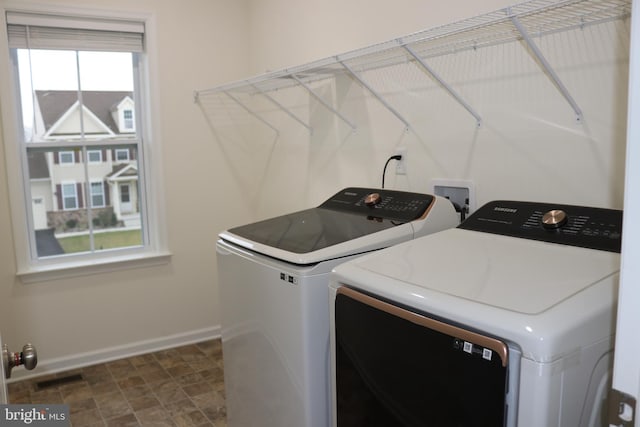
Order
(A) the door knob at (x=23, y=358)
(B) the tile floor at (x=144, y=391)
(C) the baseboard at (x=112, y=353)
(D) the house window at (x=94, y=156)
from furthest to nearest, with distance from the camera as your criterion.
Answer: (D) the house window at (x=94, y=156) < (C) the baseboard at (x=112, y=353) < (B) the tile floor at (x=144, y=391) < (A) the door knob at (x=23, y=358)

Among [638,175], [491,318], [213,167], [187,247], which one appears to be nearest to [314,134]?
[213,167]

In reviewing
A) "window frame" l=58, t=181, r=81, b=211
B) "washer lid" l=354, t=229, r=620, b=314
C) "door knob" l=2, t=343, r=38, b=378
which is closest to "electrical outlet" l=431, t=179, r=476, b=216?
"washer lid" l=354, t=229, r=620, b=314

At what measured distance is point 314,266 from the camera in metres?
1.55

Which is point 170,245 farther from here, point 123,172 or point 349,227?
point 349,227

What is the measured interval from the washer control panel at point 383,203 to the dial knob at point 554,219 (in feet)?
1.48

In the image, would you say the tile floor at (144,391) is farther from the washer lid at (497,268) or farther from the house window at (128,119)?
the washer lid at (497,268)

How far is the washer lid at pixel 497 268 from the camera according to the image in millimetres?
1055

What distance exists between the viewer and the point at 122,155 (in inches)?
129

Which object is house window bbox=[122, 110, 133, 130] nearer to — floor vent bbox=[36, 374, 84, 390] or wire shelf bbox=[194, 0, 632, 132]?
wire shelf bbox=[194, 0, 632, 132]

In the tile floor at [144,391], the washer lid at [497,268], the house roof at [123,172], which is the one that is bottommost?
the tile floor at [144,391]

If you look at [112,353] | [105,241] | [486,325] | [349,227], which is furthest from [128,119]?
[486,325]

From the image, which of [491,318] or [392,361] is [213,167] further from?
[491,318]

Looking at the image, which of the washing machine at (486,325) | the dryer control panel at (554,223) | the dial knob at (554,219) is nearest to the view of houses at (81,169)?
the washing machine at (486,325)

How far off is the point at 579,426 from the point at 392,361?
16.0 inches
